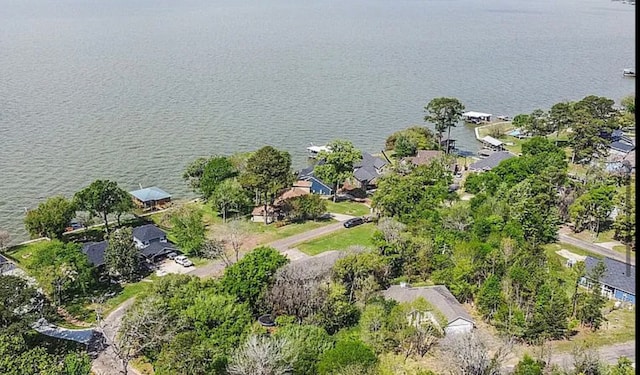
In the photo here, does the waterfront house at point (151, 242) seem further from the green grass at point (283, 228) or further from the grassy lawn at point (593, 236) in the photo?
the grassy lawn at point (593, 236)

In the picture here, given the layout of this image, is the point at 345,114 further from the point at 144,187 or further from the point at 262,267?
the point at 262,267

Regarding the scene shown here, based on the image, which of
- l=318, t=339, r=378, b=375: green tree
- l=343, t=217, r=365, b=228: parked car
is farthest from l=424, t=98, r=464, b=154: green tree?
l=318, t=339, r=378, b=375: green tree

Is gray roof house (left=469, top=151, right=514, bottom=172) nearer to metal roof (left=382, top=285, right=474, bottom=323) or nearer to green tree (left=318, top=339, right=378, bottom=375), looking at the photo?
metal roof (left=382, top=285, right=474, bottom=323)

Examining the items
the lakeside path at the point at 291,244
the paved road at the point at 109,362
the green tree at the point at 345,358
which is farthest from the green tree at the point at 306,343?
the lakeside path at the point at 291,244

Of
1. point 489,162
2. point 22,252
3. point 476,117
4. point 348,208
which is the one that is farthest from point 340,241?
point 476,117

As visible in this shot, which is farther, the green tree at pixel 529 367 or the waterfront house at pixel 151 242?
the waterfront house at pixel 151 242

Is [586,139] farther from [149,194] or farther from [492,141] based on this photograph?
[149,194]
